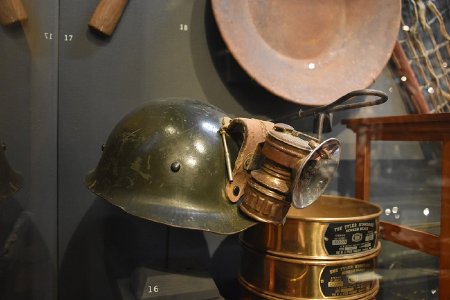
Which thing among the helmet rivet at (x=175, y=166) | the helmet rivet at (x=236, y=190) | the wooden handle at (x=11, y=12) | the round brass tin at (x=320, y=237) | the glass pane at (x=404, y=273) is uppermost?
the wooden handle at (x=11, y=12)

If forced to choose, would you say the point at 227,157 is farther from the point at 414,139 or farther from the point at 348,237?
the point at 414,139

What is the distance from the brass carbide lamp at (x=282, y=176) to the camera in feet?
2.81

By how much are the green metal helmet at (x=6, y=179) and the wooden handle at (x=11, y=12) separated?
1.08 feet

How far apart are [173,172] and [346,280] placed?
495mm

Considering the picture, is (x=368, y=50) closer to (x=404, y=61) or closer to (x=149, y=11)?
(x=404, y=61)

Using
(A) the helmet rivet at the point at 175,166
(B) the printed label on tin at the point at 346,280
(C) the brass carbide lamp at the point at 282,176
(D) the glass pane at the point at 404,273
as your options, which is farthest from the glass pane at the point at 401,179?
(A) the helmet rivet at the point at 175,166

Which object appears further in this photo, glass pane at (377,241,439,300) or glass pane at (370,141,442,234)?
glass pane at (370,141,442,234)

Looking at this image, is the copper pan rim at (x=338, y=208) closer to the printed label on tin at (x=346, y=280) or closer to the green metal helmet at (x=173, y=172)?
the printed label on tin at (x=346, y=280)

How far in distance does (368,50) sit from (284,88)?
1.21 feet

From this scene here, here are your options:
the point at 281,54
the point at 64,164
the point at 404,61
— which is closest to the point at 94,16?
the point at 64,164

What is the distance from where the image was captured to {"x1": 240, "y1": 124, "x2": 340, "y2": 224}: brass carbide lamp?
2.81ft

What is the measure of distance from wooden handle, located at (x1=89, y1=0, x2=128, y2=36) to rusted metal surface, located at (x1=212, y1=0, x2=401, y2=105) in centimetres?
→ 30

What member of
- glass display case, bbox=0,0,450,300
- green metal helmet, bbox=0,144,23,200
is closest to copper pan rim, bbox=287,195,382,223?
glass display case, bbox=0,0,450,300

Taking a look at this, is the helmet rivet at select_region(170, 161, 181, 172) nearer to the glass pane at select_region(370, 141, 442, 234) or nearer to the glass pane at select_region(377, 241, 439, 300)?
the glass pane at select_region(377, 241, 439, 300)
